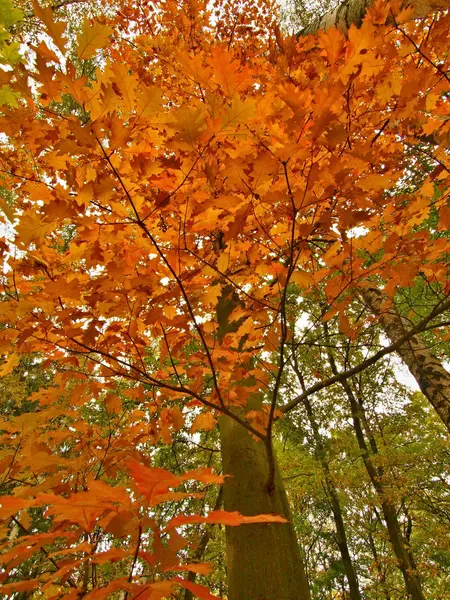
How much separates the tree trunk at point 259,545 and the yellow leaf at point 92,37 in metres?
1.05

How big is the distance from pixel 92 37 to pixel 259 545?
1432mm

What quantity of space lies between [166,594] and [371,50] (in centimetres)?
120

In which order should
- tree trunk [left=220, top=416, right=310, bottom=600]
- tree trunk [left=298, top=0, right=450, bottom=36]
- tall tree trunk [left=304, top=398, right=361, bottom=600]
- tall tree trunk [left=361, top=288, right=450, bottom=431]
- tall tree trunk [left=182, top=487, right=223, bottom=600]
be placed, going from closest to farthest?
tree trunk [left=220, top=416, right=310, bottom=600], tree trunk [left=298, top=0, right=450, bottom=36], tall tree trunk [left=361, top=288, right=450, bottom=431], tall tree trunk [left=182, top=487, right=223, bottom=600], tall tree trunk [left=304, top=398, right=361, bottom=600]

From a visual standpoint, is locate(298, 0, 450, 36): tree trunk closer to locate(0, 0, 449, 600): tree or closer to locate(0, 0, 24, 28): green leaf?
locate(0, 0, 449, 600): tree

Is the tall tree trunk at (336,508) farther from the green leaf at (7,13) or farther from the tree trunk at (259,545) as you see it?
the green leaf at (7,13)

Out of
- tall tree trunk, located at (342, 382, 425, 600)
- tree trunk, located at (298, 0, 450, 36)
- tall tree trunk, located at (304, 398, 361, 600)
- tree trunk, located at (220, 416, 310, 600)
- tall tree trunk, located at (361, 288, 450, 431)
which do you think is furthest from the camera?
tall tree trunk, located at (304, 398, 361, 600)

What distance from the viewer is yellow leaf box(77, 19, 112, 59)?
28.0 inches

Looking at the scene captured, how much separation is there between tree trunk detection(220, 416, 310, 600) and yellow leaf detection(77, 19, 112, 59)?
41.3 inches

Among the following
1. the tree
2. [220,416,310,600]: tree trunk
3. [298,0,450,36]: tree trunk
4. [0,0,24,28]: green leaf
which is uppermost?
[298,0,450,36]: tree trunk

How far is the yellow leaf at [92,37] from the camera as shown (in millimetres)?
712

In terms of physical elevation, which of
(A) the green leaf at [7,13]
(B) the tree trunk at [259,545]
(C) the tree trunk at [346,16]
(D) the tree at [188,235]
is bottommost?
(B) the tree trunk at [259,545]

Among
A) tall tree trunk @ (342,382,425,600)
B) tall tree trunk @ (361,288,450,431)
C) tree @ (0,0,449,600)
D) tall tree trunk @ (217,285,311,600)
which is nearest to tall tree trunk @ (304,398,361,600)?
tall tree trunk @ (342,382,425,600)

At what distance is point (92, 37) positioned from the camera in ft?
2.37

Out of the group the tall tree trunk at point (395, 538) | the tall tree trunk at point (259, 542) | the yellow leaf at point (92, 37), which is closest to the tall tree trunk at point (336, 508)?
the tall tree trunk at point (395, 538)
